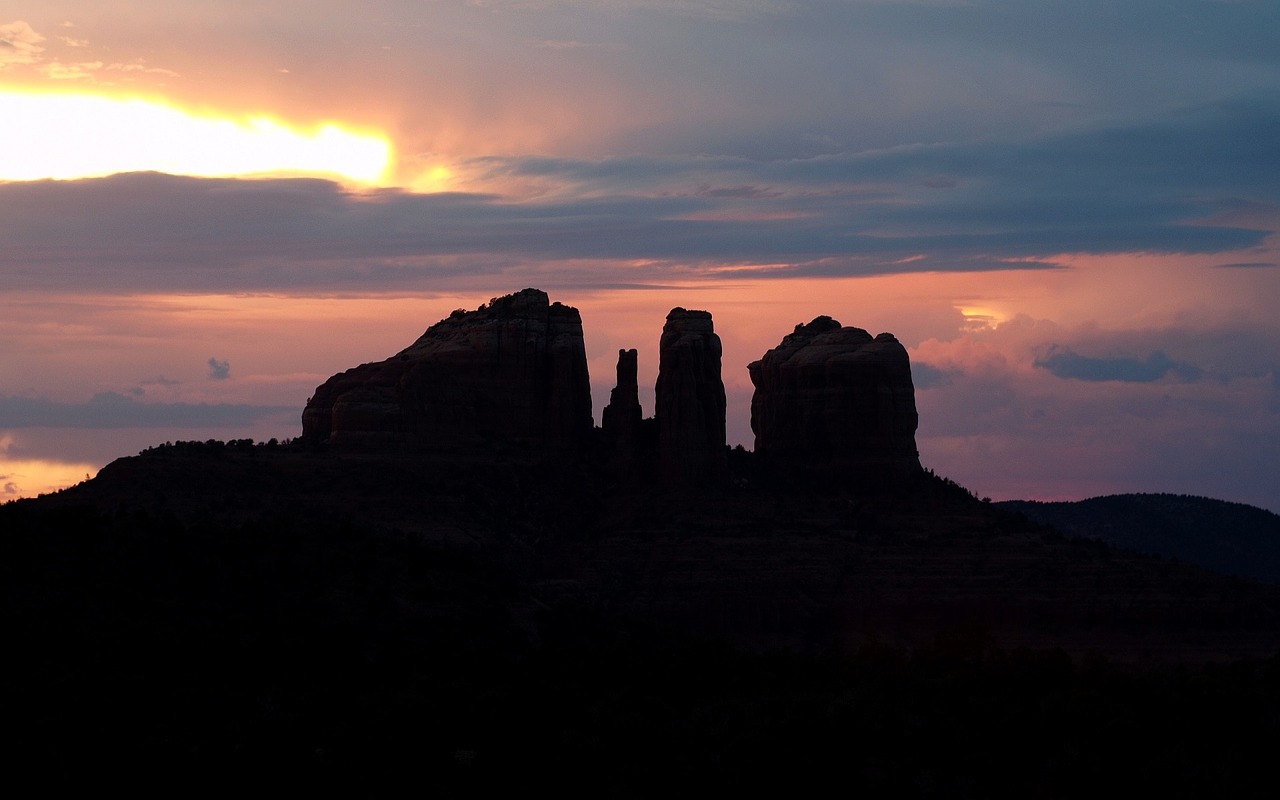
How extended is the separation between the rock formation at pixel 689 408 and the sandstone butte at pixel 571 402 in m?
0.10

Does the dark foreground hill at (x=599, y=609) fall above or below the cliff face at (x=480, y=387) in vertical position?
below

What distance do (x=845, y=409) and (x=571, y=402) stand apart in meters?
21.4

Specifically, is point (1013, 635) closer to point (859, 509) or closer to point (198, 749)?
point (859, 509)

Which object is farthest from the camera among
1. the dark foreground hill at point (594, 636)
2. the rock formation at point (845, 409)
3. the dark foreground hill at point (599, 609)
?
the rock formation at point (845, 409)

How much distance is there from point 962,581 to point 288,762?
83457mm

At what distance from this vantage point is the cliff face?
534 feet

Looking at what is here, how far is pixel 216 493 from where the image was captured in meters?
149

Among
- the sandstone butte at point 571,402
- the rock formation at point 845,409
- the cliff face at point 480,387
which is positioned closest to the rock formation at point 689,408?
the sandstone butte at point 571,402

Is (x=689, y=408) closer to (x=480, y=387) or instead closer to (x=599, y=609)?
(x=480, y=387)

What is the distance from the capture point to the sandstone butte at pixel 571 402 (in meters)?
164

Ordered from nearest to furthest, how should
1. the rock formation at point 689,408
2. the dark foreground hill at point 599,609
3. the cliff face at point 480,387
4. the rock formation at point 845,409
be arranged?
the dark foreground hill at point 599,609 → the cliff face at point 480,387 → the rock formation at point 689,408 → the rock formation at point 845,409

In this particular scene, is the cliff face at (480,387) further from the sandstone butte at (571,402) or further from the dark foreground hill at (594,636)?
the dark foreground hill at (594,636)

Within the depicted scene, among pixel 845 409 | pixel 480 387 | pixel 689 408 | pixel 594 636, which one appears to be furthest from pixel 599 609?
pixel 845 409

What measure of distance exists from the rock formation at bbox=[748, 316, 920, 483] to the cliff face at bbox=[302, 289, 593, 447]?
17.3 meters
